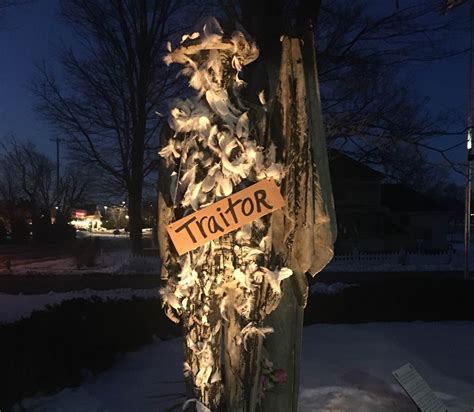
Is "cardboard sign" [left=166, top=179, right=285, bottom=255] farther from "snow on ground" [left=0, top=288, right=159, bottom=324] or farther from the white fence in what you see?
the white fence

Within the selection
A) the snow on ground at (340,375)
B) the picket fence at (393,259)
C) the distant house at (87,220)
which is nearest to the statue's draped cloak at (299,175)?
the snow on ground at (340,375)

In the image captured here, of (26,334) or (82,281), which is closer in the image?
(26,334)

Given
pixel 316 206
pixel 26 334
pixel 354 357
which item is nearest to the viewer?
pixel 316 206

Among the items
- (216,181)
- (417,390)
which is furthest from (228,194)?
(417,390)

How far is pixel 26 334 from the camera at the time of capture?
5.44 m

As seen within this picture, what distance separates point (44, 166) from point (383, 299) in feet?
151

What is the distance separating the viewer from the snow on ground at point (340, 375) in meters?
5.01

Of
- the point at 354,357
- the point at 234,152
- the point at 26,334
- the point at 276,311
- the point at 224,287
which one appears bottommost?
the point at 354,357

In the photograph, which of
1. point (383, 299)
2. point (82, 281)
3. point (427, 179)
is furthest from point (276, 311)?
point (427, 179)

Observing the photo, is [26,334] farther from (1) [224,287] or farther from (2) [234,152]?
(2) [234,152]

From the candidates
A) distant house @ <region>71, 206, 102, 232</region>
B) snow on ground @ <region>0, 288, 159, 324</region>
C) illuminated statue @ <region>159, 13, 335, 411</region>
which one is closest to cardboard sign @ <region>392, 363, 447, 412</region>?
illuminated statue @ <region>159, 13, 335, 411</region>

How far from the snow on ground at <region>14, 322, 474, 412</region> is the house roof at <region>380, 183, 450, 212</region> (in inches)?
1001

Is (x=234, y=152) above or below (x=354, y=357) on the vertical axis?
above

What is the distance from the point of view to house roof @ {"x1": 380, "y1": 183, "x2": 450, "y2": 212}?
32.5 meters
